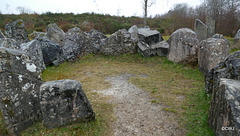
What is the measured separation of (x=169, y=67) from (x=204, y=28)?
5.22 metres

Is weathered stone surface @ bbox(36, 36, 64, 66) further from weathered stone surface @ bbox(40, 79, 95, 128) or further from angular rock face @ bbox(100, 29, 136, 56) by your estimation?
weathered stone surface @ bbox(40, 79, 95, 128)

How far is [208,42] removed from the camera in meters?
6.70

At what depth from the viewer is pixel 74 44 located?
32.2 feet

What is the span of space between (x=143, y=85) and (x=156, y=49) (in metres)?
3.87

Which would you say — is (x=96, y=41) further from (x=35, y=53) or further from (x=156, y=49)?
(x=35, y=53)

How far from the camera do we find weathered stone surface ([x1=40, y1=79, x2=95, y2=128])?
3.26m

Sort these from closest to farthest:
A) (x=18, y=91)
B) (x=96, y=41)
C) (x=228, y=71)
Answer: (x=18, y=91), (x=228, y=71), (x=96, y=41)

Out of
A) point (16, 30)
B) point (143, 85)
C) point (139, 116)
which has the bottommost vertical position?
point (139, 116)

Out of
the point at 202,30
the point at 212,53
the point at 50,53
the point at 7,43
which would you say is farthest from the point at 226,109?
the point at 202,30

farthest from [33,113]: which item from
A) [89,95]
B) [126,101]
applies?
[126,101]

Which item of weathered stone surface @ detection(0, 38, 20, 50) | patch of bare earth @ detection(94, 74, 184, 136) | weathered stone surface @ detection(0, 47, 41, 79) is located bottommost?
patch of bare earth @ detection(94, 74, 184, 136)

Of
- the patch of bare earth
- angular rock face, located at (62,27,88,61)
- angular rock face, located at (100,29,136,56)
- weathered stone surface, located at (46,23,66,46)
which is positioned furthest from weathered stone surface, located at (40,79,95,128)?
weathered stone surface, located at (46,23,66,46)

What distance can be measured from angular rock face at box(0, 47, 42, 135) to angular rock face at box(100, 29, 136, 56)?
6.85 m

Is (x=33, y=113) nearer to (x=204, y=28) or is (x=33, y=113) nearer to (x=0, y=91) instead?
(x=0, y=91)
